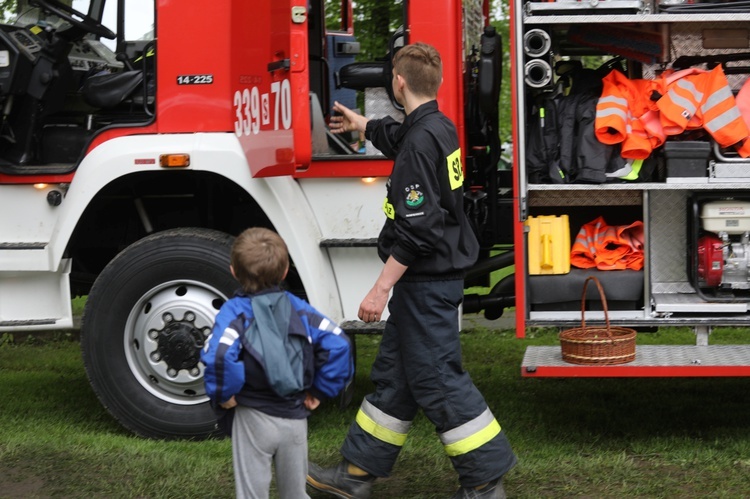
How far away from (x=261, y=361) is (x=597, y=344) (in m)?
1.93

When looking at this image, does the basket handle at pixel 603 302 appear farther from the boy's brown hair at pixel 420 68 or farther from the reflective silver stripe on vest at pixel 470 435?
the boy's brown hair at pixel 420 68

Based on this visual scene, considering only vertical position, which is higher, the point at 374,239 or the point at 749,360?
the point at 374,239

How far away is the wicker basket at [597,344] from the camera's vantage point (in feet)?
16.4

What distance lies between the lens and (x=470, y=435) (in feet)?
14.7

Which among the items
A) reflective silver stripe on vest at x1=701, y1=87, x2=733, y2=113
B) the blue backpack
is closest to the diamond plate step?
reflective silver stripe on vest at x1=701, y1=87, x2=733, y2=113

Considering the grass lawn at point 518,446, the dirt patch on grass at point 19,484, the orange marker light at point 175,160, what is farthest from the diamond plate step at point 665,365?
the dirt patch on grass at point 19,484

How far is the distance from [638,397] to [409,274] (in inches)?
97.4

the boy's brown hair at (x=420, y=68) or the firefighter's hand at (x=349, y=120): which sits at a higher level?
the boy's brown hair at (x=420, y=68)

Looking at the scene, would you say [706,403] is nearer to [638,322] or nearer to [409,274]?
[638,322]

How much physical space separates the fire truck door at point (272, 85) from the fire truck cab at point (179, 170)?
1 centimetres

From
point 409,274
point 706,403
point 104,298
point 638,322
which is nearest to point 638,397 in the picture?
point 706,403

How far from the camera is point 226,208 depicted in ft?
19.5

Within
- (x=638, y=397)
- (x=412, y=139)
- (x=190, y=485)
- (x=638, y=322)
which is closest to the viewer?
(x=412, y=139)

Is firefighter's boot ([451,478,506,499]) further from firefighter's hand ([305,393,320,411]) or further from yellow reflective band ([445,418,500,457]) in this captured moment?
firefighter's hand ([305,393,320,411])
